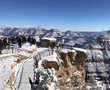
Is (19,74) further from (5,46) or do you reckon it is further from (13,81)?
(5,46)

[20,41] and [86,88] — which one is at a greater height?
[20,41]

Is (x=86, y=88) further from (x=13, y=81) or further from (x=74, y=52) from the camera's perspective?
(x=13, y=81)

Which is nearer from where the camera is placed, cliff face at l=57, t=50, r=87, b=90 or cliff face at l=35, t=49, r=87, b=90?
cliff face at l=35, t=49, r=87, b=90

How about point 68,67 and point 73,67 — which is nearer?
point 68,67

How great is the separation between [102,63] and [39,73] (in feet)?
233

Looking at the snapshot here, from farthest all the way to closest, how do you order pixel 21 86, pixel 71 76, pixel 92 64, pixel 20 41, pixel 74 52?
pixel 92 64, pixel 20 41, pixel 74 52, pixel 71 76, pixel 21 86

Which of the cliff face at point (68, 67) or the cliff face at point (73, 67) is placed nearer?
the cliff face at point (68, 67)

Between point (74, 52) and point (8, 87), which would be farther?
point (74, 52)

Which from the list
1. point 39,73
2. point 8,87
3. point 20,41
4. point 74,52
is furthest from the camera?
point 20,41

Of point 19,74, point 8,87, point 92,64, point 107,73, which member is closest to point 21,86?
point 8,87

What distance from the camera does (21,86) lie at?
1146 centimetres

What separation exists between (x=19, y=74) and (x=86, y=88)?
8.60 metres

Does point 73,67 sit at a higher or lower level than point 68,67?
lower

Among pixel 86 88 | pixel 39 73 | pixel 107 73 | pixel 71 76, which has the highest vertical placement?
pixel 39 73
